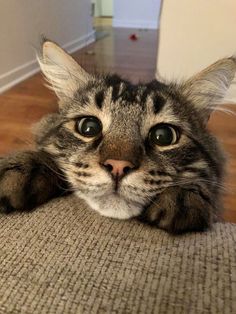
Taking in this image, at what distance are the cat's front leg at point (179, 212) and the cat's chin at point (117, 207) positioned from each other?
0.08 ft

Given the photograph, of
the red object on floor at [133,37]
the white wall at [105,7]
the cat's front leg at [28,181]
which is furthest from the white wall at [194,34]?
the white wall at [105,7]

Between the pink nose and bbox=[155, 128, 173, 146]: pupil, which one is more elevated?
the pink nose

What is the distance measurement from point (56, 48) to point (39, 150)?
0.34 m

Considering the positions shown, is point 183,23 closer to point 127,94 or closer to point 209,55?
point 209,55

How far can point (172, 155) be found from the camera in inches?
36.9

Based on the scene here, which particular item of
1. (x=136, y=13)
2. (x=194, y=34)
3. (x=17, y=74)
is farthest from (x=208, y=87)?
(x=136, y=13)

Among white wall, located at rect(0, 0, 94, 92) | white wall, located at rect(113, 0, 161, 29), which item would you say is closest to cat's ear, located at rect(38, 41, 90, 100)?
white wall, located at rect(0, 0, 94, 92)

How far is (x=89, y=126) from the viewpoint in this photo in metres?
1.01

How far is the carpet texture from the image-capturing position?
59 cm

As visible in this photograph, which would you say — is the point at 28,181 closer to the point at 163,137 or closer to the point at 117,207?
the point at 117,207

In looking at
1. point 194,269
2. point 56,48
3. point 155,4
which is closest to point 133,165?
point 194,269

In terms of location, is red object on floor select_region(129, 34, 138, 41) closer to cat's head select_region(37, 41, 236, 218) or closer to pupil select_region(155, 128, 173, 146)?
cat's head select_region(37, 41, 236, 218)

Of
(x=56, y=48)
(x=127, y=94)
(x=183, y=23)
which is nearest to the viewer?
(x=127, y=94)

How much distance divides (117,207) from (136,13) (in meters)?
6.56
